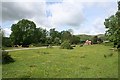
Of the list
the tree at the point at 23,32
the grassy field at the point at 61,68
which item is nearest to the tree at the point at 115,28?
the grassy field at the point at 61,68

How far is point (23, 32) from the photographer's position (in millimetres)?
116375

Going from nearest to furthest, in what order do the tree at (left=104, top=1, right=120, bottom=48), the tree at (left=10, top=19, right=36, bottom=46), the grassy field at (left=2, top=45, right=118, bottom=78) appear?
1. the grassy field at (left=2, top=45, right=118, bottom=78)
2. the tree at (left=104, top=1, right=120, bottom=48)
3. the tree at (left=10, top=19, right=36, bottom=46)

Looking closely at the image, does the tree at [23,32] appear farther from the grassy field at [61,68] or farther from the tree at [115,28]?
the grassy field at [61,68]

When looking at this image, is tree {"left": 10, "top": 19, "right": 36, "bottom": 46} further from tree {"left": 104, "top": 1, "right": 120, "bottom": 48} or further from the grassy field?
the grassy field

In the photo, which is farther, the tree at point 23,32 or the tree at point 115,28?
the tree at point 23,32

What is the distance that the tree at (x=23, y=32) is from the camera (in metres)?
114

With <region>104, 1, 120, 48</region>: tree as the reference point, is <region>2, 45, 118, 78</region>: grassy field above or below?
below

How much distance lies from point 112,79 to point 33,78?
213 inches

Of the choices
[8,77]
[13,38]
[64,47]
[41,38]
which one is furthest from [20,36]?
[8,77]

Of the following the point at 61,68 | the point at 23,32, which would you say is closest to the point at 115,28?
the point at 61,68

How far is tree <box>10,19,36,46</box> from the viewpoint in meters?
114

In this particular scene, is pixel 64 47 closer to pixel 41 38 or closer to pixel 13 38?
pixel 13 38

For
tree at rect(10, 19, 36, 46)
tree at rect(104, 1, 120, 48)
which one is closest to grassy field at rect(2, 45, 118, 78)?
tree at rect(104, 1, 120, 48)

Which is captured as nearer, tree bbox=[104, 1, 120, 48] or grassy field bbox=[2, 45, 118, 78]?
grassy field bbox=[2, 45, 118, 78]
